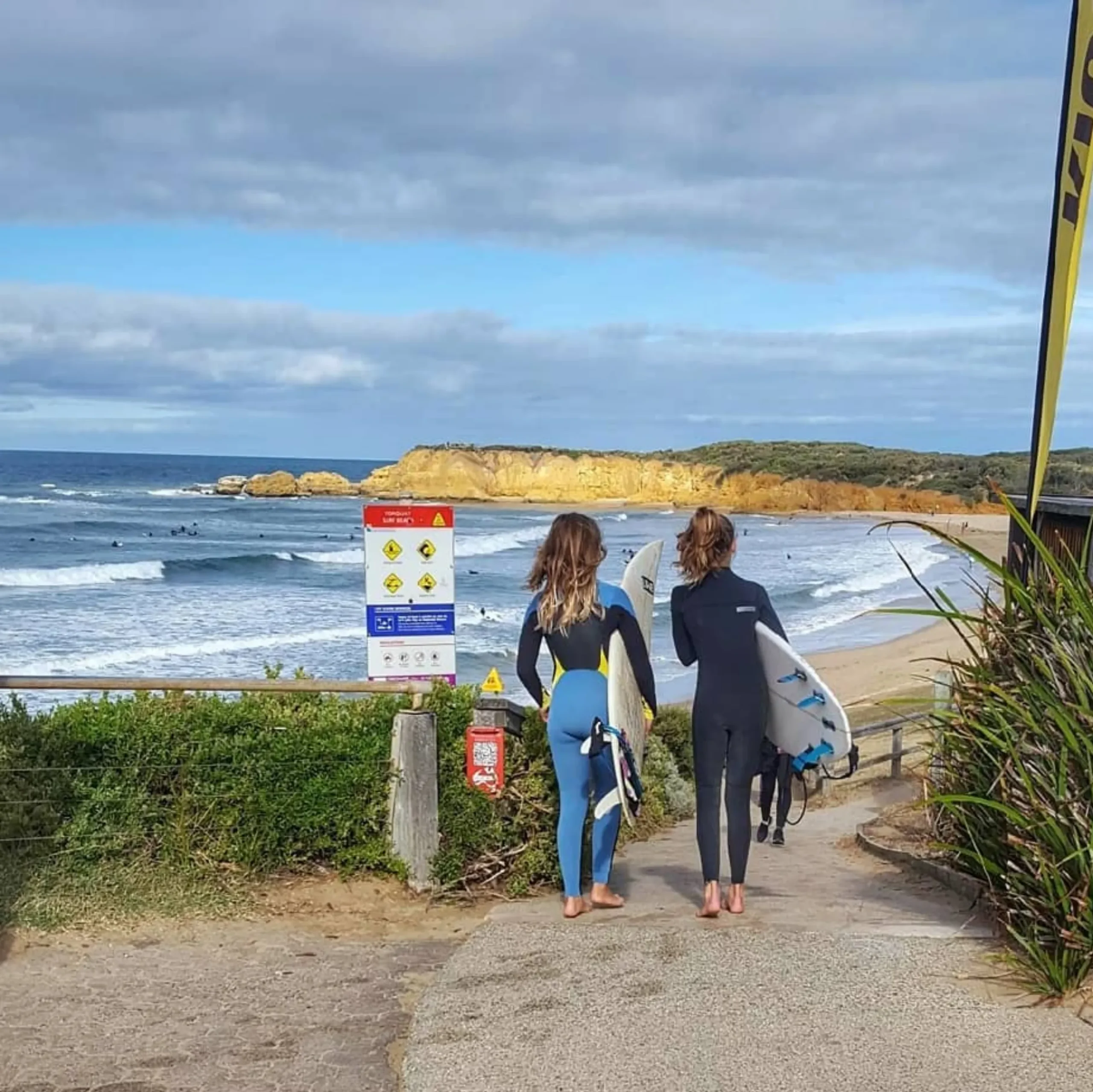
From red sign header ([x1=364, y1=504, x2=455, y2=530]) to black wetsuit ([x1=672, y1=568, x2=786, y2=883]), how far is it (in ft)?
5.73

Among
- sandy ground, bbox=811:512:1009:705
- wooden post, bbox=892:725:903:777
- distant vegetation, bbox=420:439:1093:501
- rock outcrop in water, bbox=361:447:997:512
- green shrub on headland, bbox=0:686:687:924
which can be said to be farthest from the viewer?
rock outcrop in water, bbox=361:447:997:512

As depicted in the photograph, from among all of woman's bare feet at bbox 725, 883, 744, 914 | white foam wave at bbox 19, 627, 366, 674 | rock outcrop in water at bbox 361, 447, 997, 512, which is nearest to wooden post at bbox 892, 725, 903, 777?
woman's bare feet at bbox 725, 883, 744, 914

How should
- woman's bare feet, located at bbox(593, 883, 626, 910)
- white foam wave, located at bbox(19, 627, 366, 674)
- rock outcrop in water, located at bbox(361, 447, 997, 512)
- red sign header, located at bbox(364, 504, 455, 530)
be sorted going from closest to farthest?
1. woman's bare feet, located at bbox(593, 883, 626, 910)
2. red sign header, located at bbox(364, 504, 455, 530)
3. white foam wave, located at bbox(19, 627, 366, 674)
4. rock outcrop in water, located at bbox(361, 447, 997, 512)

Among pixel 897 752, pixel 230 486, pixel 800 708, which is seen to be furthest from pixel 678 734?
pixel 230 486

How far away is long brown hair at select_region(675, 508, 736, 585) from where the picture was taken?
20.1 ft

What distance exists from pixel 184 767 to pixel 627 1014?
114 inches

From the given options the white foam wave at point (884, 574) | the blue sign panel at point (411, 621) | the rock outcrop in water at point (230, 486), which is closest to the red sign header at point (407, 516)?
the blue sign panel at point (411, 621)

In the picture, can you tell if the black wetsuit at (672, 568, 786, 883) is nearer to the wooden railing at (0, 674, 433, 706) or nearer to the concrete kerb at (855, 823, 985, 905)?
the concrete kerb at (855, 823, 985, 905)

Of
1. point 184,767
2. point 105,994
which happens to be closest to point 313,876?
point 184,767

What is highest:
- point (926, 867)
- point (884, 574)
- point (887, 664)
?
point (926, 867)

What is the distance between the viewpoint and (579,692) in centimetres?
610

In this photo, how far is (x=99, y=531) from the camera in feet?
195

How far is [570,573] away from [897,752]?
8.59 m

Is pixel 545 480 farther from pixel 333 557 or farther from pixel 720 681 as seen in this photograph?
pixel 720 681
